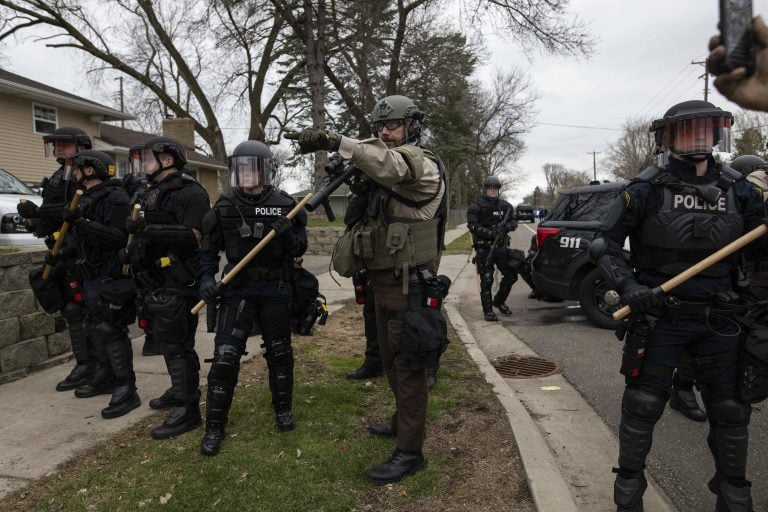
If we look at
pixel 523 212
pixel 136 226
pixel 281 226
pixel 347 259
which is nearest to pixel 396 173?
pixel 347 259

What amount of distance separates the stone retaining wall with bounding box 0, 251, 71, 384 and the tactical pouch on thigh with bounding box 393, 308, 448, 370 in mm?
3734

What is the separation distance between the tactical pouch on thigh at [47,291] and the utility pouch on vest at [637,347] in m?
4.37

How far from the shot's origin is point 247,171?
3.49m

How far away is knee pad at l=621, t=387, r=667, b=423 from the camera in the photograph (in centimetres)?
253

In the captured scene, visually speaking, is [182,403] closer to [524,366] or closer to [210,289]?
[210,289]

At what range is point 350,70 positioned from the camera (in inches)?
806

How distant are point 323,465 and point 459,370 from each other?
2128 millimetres

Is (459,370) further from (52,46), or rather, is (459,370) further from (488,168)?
(488,168)

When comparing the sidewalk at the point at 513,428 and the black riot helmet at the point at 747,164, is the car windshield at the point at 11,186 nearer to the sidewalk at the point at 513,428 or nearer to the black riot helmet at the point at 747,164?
the sidewalk at the point at 513,428

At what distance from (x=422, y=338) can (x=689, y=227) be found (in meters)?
1.44

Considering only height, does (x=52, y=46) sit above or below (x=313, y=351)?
above

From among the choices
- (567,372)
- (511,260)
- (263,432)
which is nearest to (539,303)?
(511,260)

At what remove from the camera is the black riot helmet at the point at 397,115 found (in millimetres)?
3215

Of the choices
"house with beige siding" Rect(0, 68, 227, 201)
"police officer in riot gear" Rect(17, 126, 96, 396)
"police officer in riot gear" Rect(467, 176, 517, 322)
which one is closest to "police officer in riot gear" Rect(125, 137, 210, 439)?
"police officer in riot gear" Rect(17, 126, 96, 396)
